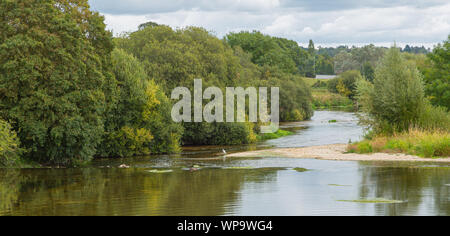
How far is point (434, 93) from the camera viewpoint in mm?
62406

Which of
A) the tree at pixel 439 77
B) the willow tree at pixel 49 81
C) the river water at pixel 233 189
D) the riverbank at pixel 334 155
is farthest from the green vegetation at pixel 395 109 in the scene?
the willow tree at pixel 49 81

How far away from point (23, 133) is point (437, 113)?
1316 inches

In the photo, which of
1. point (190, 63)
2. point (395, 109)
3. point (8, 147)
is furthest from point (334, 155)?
point (8, 147)

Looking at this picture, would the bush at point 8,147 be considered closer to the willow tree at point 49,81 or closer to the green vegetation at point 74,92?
the green vegetation at point 74,92

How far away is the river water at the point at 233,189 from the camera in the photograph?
22.2m

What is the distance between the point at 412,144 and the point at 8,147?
29274mm

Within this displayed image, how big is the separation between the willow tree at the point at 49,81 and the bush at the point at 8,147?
137cm

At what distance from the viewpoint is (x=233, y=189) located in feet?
92.6

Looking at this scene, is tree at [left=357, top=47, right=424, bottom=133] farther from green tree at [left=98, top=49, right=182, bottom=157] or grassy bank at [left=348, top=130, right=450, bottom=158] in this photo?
green tree at [left=98, top=49, right=182, bottom=157]

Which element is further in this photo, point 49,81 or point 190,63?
point 190,63

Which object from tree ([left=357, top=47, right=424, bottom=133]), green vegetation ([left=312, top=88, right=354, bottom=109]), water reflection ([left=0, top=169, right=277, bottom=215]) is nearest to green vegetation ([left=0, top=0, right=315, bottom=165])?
water reflection ([left=0, top=169, right=277, bottom=215])

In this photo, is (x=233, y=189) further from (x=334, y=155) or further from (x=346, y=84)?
(x=346, y=84)

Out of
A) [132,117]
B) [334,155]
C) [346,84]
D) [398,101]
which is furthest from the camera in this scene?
[346,84]
